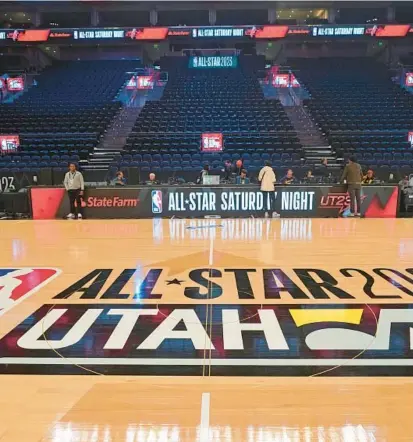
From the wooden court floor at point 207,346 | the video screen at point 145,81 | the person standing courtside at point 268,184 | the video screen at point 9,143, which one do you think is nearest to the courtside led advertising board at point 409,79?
the video screen at point 145,81

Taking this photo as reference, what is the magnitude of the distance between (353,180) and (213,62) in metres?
19.6

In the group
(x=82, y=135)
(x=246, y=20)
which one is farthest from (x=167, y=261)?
(x=246, y=20)

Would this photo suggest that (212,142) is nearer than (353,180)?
No

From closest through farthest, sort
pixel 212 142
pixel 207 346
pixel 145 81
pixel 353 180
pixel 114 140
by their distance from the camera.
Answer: pixel 207 346, pixel 353 180, pixel 212 142, pixel 114 140, pixel 145 81

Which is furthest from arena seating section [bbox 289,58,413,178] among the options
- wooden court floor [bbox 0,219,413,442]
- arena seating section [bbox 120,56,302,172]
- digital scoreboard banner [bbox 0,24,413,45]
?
wooden court floor [bbox 0,219,413,442]

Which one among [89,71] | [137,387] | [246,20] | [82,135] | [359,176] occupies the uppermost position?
[246,20]

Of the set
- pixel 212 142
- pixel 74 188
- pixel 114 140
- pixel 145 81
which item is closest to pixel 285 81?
pixel 145 81

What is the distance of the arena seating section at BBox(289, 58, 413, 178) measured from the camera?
1504cm

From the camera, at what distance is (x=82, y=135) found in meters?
17.2

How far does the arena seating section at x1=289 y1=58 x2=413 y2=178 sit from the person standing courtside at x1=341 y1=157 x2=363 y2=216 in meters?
4.98

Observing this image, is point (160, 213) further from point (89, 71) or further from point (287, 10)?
point (287, 10)

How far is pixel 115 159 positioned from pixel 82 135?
2666mm

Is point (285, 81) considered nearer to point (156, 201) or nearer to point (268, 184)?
point (268, 184)

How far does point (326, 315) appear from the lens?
3.39 m
